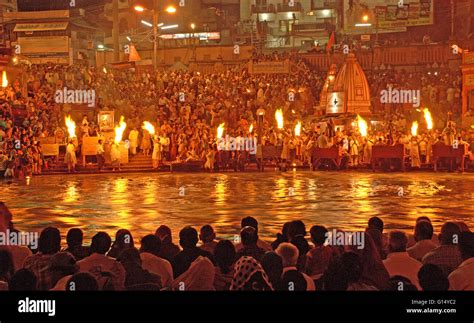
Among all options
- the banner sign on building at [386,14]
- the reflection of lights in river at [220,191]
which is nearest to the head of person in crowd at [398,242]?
the reflection of lights in river at [220,191]

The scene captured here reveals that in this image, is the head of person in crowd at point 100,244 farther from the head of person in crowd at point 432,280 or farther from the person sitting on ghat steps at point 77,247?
the head of person in crowd at point 432,280

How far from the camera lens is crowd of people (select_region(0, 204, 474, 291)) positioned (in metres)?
6.59

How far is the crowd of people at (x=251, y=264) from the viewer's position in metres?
6.59

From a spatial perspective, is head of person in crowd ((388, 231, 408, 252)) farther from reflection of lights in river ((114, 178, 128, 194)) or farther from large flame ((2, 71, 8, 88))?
large flame ((2, 71, 8, 88))

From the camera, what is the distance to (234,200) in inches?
763

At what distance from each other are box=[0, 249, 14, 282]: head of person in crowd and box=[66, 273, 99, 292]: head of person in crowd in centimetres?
146

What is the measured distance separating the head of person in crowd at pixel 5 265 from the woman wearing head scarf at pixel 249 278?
8.29 ft

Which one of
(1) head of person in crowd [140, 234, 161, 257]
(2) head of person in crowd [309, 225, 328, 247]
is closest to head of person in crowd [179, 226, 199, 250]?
(1) head of person in crowd [140, 234, 161, 257]

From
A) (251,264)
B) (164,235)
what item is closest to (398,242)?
(251,264)

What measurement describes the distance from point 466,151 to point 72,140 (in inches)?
635

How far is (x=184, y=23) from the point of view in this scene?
199 feet

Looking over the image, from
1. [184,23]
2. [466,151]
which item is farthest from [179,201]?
[184,23]

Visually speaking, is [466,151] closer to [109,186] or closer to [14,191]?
[109,186]

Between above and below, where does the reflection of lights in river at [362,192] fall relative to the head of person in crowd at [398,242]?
below
